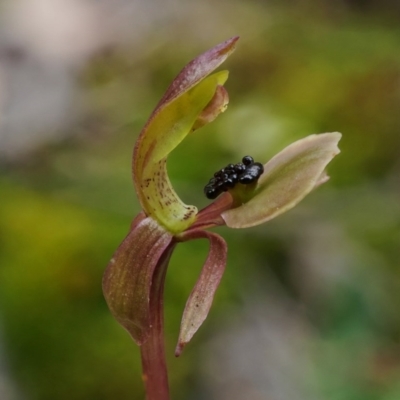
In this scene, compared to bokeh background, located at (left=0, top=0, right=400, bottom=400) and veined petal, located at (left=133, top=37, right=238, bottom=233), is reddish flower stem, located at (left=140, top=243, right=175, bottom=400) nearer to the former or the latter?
veined petal, located at (left=133, top=37, right=238, bottom=233)

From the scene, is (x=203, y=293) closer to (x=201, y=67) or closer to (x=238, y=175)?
(x=238, y=175)

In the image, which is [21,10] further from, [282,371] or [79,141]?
[282,371]


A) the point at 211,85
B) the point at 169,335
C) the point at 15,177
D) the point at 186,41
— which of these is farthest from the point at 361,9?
the point at 211,85

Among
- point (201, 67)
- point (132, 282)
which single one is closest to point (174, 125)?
point (201, 67)

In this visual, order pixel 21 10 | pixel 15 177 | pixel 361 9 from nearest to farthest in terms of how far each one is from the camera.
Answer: pixel 15 177, pixel 21 10, pixel 361 9

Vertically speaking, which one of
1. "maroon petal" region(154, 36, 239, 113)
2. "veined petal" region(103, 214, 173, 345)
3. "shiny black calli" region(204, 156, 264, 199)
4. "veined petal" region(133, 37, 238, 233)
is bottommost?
"veined petal" region(103, 214, 173, 345)

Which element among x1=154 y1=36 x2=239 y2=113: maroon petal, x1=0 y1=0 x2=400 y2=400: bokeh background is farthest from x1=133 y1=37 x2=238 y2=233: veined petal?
x1=0 y1=0 x2=400 y2=400: bokeh background

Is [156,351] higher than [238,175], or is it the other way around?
[238,175]
